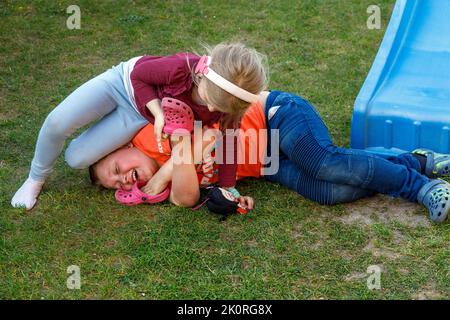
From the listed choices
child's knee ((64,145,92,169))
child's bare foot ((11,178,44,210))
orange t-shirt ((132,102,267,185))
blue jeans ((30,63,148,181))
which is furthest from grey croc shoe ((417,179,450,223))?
child's bare foot ((11,178,44,210))

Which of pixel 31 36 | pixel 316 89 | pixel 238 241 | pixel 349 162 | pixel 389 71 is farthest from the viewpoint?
pixel 31 36

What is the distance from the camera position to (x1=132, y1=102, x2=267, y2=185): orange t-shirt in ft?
11.1

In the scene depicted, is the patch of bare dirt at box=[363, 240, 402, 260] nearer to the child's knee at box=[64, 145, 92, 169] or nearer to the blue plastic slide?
the blue plastic slide

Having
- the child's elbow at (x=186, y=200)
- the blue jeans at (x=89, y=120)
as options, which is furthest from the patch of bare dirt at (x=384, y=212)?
the blue jeans at (x=89, y=120)

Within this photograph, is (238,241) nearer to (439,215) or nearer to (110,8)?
(439,215)

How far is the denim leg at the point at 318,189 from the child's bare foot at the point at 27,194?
1.23 meters

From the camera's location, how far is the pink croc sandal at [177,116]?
2.98m

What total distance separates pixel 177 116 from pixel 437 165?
136cm

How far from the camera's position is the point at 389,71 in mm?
4141

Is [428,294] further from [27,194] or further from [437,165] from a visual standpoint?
[27,194]

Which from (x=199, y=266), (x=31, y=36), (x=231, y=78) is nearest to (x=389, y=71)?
(x=231, y=78)

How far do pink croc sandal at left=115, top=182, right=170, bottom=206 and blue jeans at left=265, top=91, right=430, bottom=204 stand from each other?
613mm

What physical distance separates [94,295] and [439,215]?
152cm

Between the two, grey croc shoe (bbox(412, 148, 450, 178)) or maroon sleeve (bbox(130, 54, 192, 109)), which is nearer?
maroon sleeve (bbox(130, 54, 192, 109))
